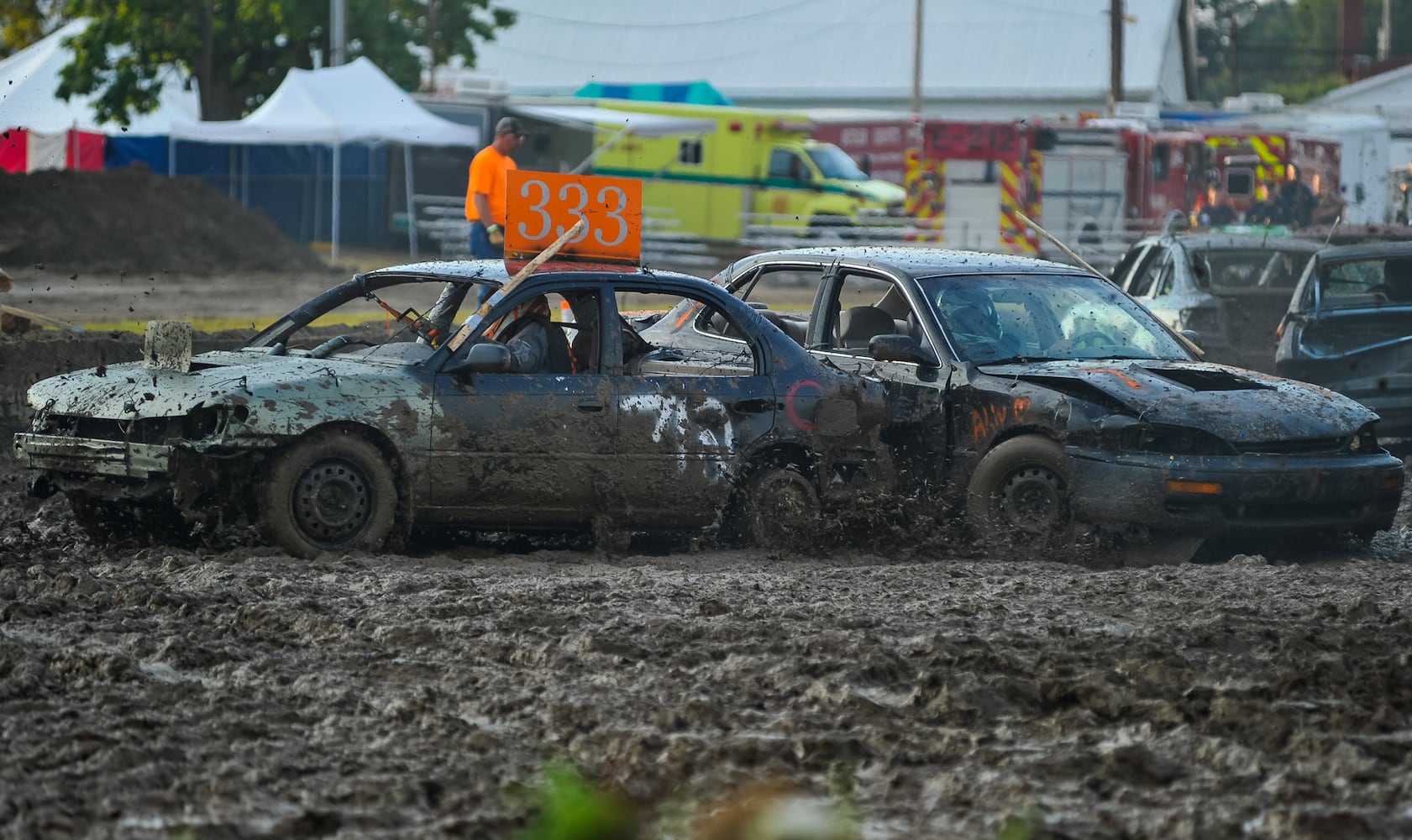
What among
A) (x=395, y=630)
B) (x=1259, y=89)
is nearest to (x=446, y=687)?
(x=395, y=630)

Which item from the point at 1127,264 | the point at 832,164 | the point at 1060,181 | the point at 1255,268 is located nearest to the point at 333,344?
the point at 1127,264

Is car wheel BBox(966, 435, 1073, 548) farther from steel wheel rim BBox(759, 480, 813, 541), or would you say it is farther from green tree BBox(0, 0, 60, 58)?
green tree BBox(0, 0, 60, 58)

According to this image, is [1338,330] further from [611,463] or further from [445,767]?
[445,767]

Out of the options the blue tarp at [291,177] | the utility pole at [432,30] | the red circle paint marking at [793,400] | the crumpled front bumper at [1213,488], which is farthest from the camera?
the utility pole at [432,30]

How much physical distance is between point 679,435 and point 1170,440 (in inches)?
90.9

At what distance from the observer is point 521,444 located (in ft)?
28.2

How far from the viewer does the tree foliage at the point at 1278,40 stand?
302 feet

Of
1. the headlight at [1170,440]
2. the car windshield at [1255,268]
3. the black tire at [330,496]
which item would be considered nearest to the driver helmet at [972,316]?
the headlight at [1170,440]

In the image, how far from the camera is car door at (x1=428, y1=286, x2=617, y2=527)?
848 centimetres

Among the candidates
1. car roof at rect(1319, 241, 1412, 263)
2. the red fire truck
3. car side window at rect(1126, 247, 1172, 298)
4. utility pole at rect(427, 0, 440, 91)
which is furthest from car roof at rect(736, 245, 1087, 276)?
utility pole at rect(427, 0, 440, 91)

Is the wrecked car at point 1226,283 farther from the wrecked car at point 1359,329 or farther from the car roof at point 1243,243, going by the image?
the wrecked car at point 1359,329

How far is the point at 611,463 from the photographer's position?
878 cm

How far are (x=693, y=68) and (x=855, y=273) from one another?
53.0 meters

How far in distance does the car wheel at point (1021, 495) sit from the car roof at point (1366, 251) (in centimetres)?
501
